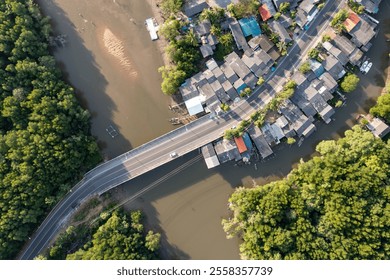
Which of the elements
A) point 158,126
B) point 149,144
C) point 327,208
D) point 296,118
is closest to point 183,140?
point 158,126

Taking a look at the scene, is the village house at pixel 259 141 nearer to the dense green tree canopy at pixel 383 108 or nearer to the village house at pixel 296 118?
the village house at pixel 296 118

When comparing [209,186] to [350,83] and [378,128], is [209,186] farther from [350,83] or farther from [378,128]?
[378,128]

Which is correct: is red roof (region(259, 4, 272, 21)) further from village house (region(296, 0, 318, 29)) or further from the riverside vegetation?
the riverside vegetation

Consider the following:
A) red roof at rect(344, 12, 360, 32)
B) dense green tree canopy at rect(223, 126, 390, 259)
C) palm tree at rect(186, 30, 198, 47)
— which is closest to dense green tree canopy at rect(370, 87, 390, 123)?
dense green tree canopy at rect(223, 126, 390, 259)

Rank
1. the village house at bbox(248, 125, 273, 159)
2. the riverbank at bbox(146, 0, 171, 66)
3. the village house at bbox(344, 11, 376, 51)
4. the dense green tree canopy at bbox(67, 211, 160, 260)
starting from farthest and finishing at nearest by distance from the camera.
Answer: the riverbank at bbox(146, 0, 171, 66) < the village house at bbox(248, 125, 273, 159) < the village house at bbox(344, 11, 376, 51) < the dense green tree canopy at bbox(67, 211, 160, 260)

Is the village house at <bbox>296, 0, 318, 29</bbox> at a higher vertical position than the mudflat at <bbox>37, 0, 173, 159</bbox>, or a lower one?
higher

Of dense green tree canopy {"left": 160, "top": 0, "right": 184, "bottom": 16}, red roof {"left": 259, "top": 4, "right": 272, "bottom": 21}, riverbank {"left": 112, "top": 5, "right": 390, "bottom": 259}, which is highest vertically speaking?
red roof {"left": 259, "top": 4, "right": 272, "bottom": 21}

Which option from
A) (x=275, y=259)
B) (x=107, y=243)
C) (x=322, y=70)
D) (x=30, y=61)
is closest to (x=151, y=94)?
(x=30, y=61)
